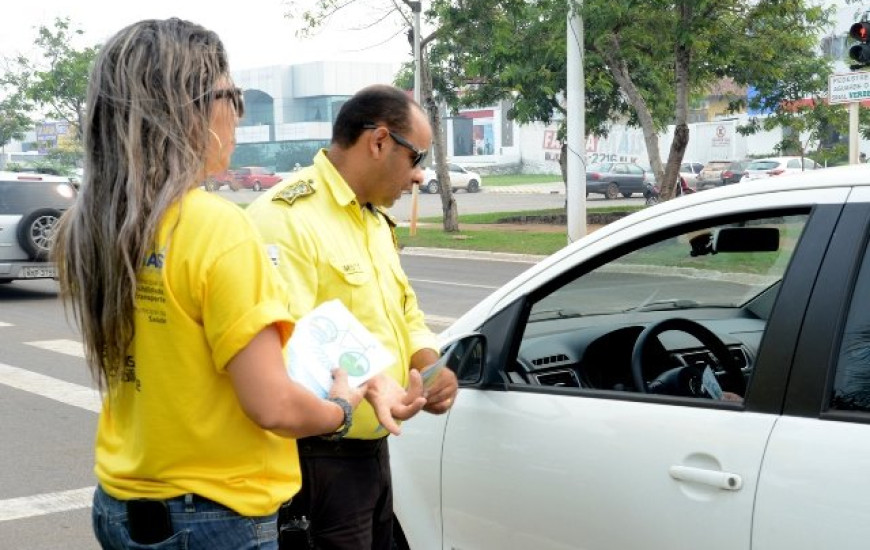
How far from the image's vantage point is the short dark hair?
10.3 feet

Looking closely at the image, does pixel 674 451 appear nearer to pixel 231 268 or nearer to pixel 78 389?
pixel 231 268

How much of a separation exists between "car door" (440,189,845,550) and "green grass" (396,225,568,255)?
17.6m

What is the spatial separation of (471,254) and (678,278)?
61.2ft

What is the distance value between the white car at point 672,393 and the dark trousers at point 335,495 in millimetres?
411

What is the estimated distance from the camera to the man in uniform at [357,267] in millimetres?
2963

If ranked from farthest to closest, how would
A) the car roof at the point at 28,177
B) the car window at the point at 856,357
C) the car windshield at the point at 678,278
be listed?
the car roof at the point at 28,177, the car windshield at the point at 678,278, the car window at the point at 856,357

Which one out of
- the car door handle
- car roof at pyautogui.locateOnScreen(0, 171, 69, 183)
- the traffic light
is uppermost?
the traffic light

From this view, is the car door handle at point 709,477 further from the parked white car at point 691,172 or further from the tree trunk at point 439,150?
the parked white car at point 691,172

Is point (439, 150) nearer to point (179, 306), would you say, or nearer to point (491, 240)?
point (491, 240)

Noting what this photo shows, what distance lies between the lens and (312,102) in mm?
89438

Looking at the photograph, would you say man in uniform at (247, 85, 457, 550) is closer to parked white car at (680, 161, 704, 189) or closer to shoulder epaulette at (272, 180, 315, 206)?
shoulder epaulette at (272, 180, 315, 206)

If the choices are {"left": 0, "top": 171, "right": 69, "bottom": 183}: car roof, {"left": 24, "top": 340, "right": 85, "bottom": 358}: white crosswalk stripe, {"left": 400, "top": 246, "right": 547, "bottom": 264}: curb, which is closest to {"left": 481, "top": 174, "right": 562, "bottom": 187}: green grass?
{"left": 400, "top": 246, "right": 547, "bottom": 264}: curb

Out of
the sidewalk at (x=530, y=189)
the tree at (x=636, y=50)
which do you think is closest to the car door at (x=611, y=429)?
the tree at (x=636, y=50)

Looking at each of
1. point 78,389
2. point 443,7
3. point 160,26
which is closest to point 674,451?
point 160,26
